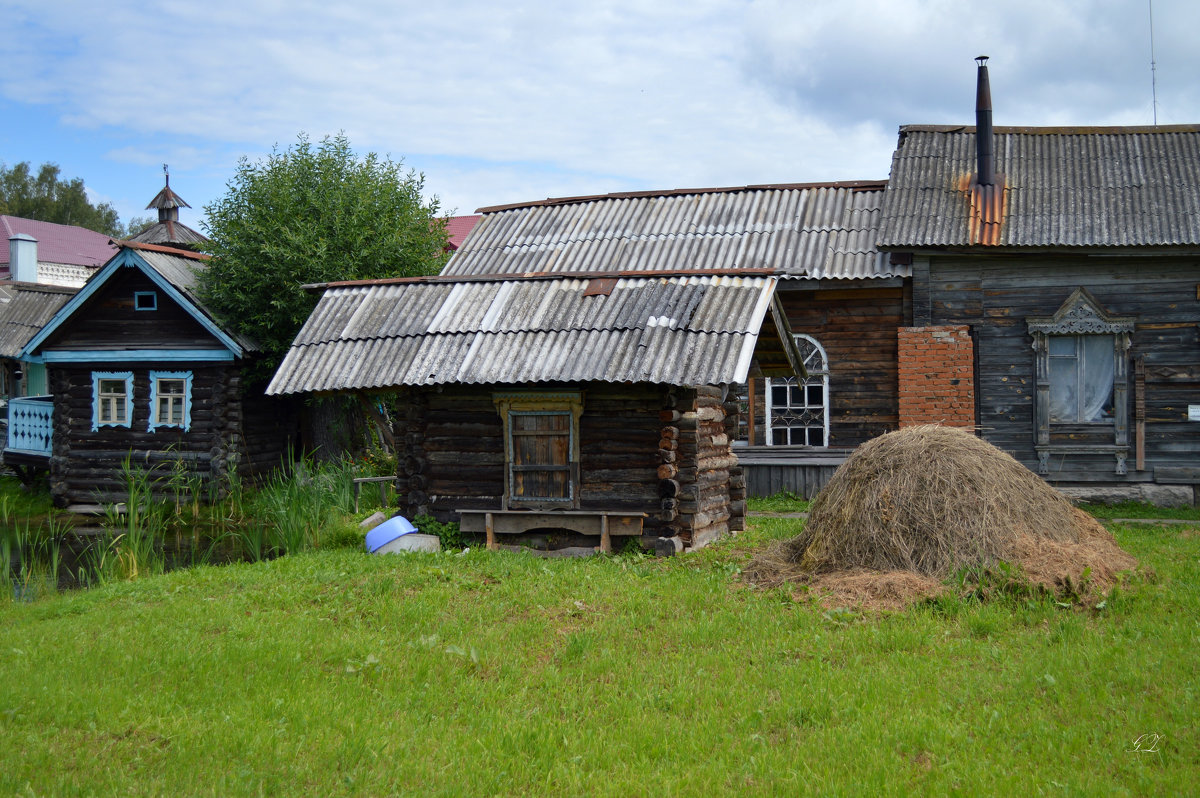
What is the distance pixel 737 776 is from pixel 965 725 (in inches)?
55.0

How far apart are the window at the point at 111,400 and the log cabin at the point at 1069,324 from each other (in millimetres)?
14926

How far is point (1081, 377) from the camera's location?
48.2 ft

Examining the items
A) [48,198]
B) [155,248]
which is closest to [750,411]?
[155,248]

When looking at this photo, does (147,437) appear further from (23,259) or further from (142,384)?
(23,259)

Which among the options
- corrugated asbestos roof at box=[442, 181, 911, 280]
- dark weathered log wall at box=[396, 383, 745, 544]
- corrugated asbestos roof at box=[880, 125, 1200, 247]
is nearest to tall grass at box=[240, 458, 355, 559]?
dark weathered log wall at box=[396, 383, 745, 544]

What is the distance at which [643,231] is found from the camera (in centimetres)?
1770

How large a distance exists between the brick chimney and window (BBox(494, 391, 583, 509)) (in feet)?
97.1

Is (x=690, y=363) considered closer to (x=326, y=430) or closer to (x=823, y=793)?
(x=823, y=793)

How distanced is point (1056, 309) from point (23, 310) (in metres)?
25.7

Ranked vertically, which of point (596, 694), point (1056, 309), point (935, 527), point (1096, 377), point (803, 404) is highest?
point (1056, 309)

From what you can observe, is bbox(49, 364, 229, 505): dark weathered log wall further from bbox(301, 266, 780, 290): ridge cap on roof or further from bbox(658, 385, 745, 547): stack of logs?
bbox(658, 385, 745, 547): stack of logs

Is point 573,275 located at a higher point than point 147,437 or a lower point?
higher

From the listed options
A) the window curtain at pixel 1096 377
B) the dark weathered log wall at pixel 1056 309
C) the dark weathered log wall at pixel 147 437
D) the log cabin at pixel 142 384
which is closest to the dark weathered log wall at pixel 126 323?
the log cabin at pixel 142 384

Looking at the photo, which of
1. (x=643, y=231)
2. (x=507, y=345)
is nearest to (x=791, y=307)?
(x=643, y=231)
